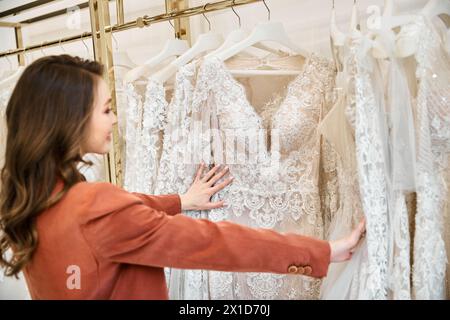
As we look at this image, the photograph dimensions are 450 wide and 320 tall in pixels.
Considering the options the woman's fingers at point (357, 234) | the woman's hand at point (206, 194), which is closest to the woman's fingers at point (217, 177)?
the woman's hand at point (206, 194)

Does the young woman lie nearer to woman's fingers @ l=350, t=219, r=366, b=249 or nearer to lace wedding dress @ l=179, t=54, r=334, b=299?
woman's fingers @ l=350, t=219, r=366, b=249

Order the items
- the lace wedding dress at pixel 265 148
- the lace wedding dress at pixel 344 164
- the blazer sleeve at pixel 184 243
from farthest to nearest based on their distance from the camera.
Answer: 1. the lace wedding dress at pixel 265 148
2. the lace wedding dress at pixel 344 164
3. the blazer sleeve at pixel 184 243

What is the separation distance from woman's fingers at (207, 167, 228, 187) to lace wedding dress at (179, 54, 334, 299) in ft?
0.05

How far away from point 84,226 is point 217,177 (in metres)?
0.42

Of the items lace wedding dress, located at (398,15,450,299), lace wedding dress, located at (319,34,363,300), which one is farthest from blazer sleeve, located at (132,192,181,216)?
lace wedding dress, located at (398,15,450,299)

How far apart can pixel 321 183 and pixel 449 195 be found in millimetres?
264

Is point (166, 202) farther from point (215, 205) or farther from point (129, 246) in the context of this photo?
point (129, 246)

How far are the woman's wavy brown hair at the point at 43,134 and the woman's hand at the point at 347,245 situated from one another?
47 cm

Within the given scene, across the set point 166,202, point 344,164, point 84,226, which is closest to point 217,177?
point 166,202

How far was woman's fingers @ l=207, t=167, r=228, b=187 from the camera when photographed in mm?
1086

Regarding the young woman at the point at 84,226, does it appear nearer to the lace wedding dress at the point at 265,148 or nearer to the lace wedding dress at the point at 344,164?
the lace wedding dress at the point at 344,164

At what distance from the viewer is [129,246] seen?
0.73 metres

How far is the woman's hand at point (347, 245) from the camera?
81cm
